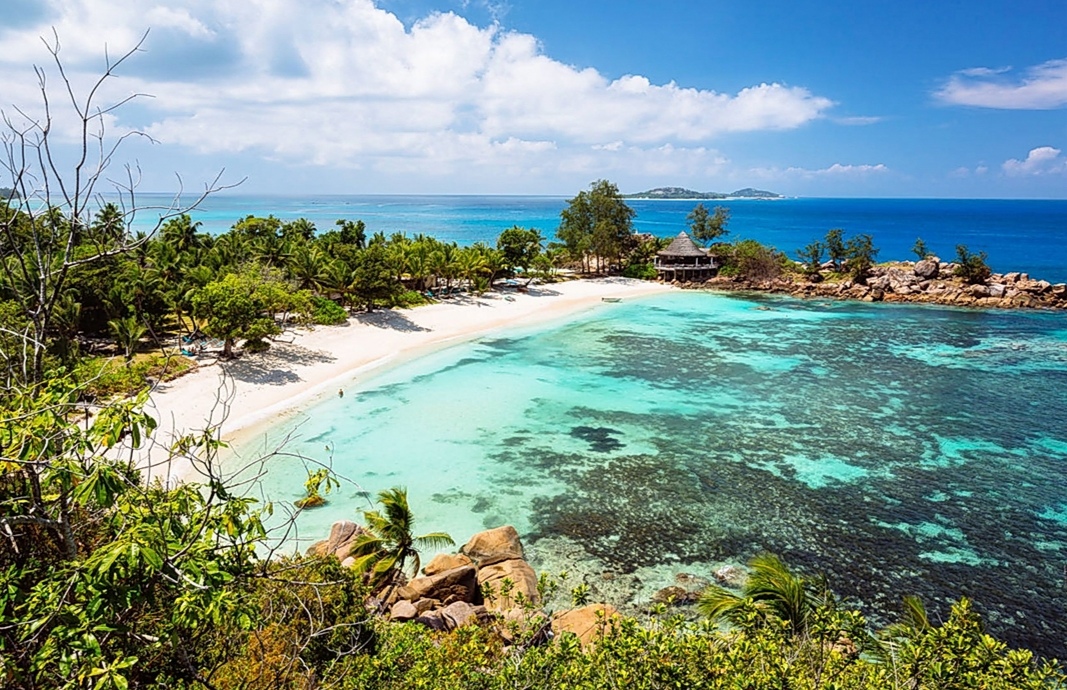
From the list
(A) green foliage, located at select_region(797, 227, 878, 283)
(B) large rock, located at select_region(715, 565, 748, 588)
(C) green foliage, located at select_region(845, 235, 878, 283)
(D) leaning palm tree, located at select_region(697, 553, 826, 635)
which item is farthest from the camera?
(A) green foliage, located at select_region(797, 227, 878, 283)

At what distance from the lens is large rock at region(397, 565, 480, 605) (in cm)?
1230

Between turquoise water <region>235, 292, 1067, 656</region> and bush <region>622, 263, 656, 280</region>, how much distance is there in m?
26.5

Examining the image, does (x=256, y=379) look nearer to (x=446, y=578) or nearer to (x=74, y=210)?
(x=446, y=578)

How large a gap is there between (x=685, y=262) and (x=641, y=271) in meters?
4.85

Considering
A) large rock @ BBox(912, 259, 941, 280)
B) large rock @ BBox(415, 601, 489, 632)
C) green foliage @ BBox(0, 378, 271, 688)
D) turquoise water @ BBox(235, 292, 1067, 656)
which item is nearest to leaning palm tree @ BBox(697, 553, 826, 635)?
turquoise water @ BBox(235, 292, 1067, 656)

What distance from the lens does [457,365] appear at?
1244 inches

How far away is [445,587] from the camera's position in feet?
40.6

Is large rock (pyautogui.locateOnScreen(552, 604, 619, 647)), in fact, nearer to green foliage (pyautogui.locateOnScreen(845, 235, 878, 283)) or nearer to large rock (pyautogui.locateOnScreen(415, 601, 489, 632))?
large rock (pyautogui.locateOnScreen(415, 601, 489, 632))

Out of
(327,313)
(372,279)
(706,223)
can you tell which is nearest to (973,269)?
(706,223)

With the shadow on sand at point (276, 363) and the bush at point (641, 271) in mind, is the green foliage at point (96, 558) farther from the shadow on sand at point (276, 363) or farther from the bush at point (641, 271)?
the bush at point (641, 271)

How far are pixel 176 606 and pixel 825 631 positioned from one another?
21.9 ft

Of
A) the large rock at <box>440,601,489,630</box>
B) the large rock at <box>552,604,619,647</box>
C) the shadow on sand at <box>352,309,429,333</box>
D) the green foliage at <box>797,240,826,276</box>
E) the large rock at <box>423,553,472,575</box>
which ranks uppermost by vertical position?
the green foliage at <box>797,240,826,276</box>

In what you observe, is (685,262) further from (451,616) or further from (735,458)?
(451,616)

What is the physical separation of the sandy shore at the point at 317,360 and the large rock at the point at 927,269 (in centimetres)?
2842
